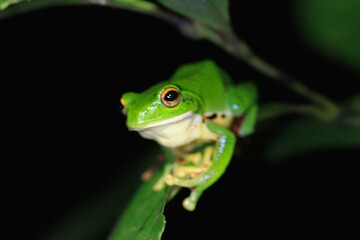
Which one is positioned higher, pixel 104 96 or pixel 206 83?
pixel 104 96

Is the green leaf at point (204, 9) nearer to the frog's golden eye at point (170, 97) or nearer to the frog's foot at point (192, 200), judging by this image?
the frog's golden eye at point (170, 97)

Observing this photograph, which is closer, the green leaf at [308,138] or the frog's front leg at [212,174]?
the frog's front leg at [212,174]

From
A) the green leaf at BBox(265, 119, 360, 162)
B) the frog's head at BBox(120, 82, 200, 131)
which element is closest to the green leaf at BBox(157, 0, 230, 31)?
the frog's head at BBox(120, 82, 200, 131)

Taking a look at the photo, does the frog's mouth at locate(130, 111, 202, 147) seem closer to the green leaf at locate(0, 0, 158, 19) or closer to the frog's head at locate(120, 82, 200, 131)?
the frog's head at locate(120, 82, 200, 131)

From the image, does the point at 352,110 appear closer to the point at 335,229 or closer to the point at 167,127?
the point at 335,229

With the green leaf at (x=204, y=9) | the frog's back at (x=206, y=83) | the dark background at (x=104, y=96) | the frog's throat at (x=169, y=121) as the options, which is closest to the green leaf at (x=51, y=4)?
the green leaf at (x=204, y=9)

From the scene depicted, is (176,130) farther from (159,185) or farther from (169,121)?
(159,185)

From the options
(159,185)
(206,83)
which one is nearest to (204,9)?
(206,83)
